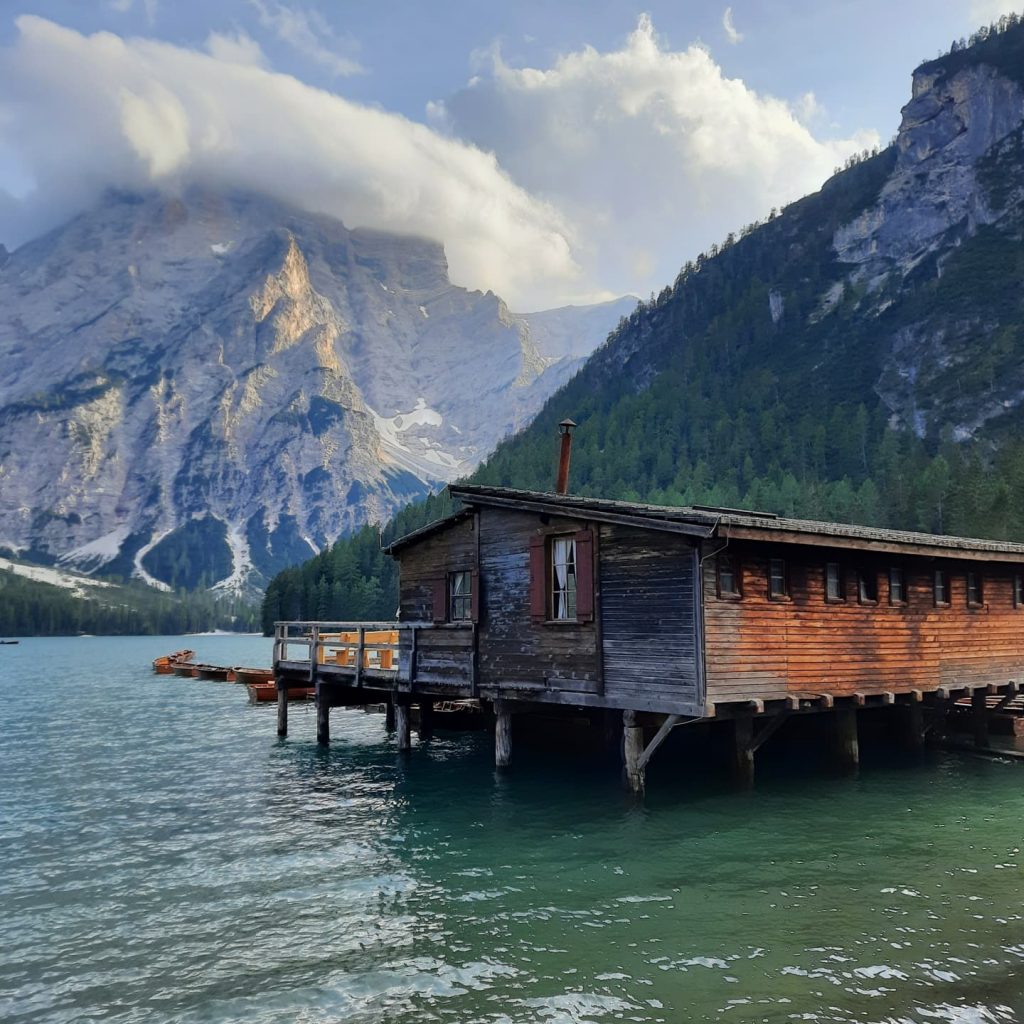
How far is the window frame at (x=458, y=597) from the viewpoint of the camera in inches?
977

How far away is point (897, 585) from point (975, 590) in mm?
4331

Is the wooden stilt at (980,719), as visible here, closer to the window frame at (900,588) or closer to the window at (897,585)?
the window frame at (900,588)

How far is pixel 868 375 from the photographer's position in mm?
158875

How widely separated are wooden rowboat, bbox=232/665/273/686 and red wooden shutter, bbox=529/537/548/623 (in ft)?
125

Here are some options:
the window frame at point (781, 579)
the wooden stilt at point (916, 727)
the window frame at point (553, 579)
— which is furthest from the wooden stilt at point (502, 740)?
the wooden stilt at point (916, 727)

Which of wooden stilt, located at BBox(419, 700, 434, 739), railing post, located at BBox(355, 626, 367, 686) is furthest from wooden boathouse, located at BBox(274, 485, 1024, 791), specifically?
wooden stilt, located at BBox(419, 700, 434, 739)

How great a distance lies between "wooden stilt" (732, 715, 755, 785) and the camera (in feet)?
69.7

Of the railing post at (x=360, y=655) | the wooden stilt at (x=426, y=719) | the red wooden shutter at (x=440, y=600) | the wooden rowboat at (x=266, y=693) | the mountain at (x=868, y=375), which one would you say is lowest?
the wooden rowboat at (x=266, y=693)

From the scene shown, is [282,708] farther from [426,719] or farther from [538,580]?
[538,580]

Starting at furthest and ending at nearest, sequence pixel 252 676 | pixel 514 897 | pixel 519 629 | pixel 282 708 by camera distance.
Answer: pixel 252 676 → pixel 282 708 → pixel 519 629 → pixel 514 897

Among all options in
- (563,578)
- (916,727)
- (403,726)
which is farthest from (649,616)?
(916,727)

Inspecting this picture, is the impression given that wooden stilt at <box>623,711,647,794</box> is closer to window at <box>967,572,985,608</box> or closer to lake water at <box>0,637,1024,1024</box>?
lake water at <box>0,637,1024,1024</box>

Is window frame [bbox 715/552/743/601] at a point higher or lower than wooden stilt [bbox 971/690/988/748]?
higher

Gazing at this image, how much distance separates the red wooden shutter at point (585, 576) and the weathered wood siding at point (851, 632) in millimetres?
3074
